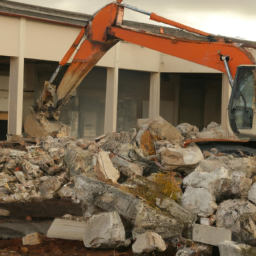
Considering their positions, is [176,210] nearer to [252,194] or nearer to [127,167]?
[252,194]

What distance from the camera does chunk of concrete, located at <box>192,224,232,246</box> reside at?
4371 mm

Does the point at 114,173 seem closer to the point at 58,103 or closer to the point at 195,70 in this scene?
the point at 58,103

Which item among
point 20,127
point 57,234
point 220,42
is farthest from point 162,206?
point 20,127

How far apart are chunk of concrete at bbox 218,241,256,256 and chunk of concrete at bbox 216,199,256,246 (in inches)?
14.2

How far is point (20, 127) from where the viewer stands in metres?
10.9

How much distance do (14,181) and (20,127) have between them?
13.9 feet

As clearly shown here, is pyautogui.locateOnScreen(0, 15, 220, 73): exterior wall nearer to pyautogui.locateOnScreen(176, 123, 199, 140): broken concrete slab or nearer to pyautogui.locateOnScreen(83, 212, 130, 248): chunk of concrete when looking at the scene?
pyautogui.locateOnScreen(176, 123, 199, 140): broken concrete slab

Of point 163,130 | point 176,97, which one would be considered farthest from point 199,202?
point 176,97

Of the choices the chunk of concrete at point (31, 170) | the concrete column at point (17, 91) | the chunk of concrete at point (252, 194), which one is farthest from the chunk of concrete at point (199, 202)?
the concrete column at point (17, 91)

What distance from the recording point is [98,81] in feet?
46.9

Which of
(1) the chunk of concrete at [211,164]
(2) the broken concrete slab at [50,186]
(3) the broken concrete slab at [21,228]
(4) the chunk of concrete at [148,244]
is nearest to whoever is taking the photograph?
(4) the chunk of concrete at [148,244]

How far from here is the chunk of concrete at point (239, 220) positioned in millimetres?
4488

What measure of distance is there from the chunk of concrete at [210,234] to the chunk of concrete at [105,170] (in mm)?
1766

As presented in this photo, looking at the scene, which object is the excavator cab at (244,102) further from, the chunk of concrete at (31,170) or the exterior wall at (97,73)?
the exterior wall at (97,73)
